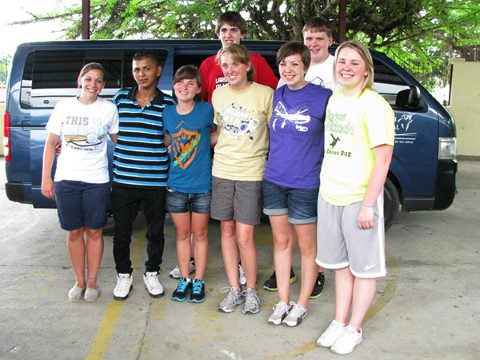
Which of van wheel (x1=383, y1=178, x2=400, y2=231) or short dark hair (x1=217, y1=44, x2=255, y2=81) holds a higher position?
short dark hair (x1=217, y1=44, x2=255, y2=81)

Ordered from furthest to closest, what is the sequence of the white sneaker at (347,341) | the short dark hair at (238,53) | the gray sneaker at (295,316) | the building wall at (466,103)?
the building wall at (466,103)
the gray sneaker at (295,316)
the short dark hair at (238,53)
the white sneaker at (347,341)

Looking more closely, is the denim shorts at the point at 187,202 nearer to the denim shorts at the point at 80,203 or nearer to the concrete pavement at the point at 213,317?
the denim shorts at the point at 80,203

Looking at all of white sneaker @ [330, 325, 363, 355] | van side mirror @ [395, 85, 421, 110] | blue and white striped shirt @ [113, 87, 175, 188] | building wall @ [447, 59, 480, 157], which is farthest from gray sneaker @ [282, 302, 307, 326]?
building wall @ [447, 59, 480, 157]

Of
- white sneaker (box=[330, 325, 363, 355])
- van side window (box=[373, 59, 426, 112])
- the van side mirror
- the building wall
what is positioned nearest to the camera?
white sneaker (box=[330, 325, 363, 355])

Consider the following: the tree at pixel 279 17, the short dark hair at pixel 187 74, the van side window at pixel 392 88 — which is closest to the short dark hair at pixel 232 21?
the short dark hair at pixel 187 74

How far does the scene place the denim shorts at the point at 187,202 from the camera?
11.5 ft

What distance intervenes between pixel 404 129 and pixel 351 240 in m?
2.26

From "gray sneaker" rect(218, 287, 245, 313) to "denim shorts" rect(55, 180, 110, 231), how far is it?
3.33ft

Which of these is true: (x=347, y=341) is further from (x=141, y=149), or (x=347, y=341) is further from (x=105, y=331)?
(x=141, y=149)

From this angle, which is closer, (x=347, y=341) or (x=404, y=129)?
(x=347, y=341)

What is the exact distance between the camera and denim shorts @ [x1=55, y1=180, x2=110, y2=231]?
3477mm

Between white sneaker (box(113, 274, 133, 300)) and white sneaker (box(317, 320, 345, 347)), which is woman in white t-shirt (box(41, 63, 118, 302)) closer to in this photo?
white sneaker (box(113, 274, 133, 300))

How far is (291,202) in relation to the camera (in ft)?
10.4

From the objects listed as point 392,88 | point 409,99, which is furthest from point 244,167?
point 392,88
